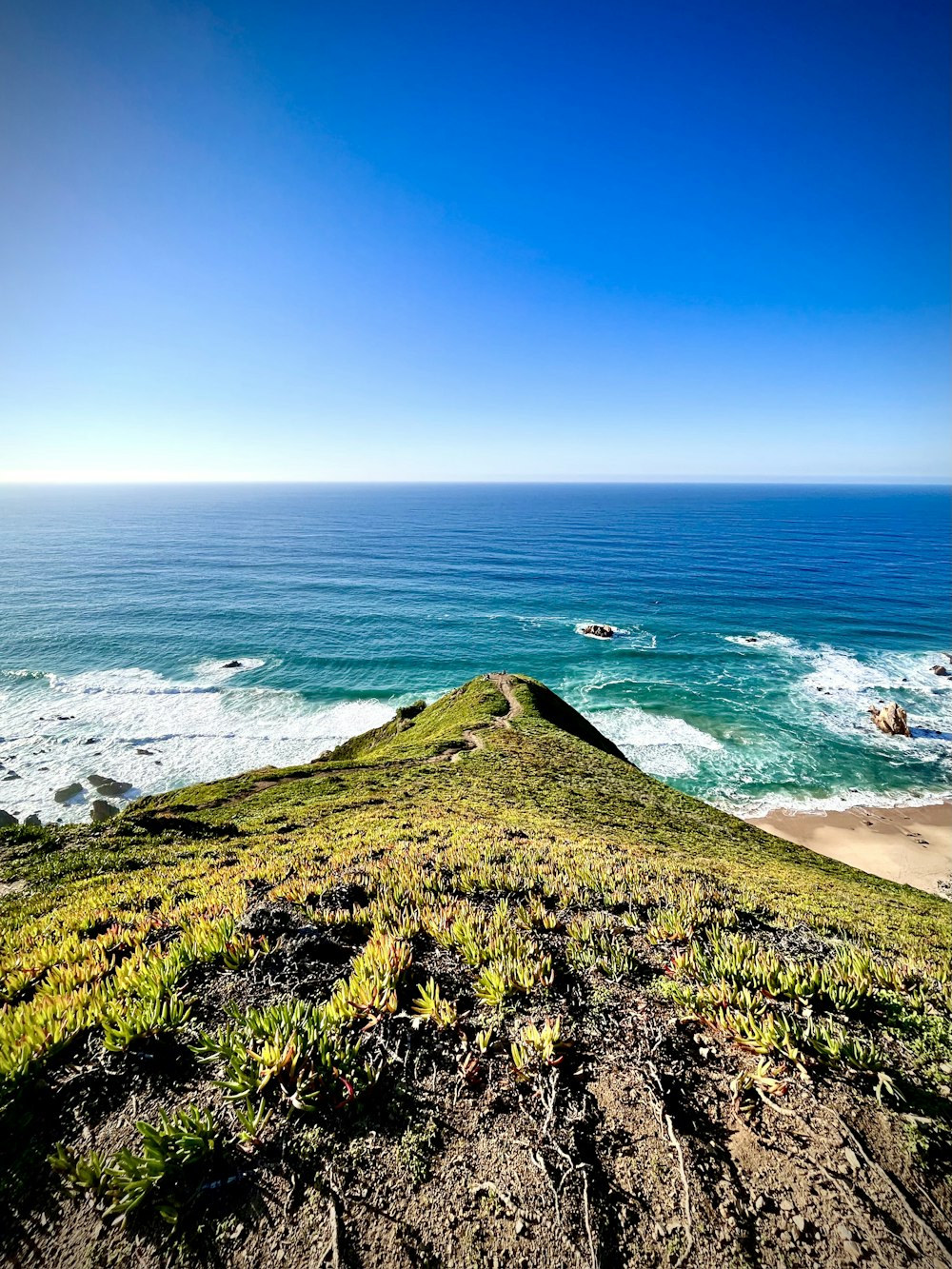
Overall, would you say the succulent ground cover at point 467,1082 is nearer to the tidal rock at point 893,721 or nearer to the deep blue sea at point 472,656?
the deep blue sea at point 472,656

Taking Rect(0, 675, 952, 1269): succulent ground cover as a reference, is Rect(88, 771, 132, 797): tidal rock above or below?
below

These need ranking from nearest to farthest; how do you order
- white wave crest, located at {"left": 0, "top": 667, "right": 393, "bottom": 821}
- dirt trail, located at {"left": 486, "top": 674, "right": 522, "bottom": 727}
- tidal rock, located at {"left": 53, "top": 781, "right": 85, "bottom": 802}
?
tidal rock, located at {"left": 53, "top": 781, "right": 85, "bottom": 802}, dirt trail, located at {"left": 486, "top": 674, "right": 522, "bottom": 727}, white wave crest, located at {"left": 0, "top": 667, "right": 393, "bottom": 821}

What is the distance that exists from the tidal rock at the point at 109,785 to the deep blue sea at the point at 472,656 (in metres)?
1.13

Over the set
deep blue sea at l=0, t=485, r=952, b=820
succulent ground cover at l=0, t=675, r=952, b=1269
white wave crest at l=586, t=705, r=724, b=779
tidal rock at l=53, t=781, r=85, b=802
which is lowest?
white wave crest at l=586, t=705, r=724, b=779

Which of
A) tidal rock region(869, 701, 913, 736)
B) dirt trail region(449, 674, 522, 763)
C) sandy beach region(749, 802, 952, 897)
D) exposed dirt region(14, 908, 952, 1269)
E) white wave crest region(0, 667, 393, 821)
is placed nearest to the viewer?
exposed dirt region(14, 908, 952, 1269)

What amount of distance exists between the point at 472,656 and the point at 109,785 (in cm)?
3577

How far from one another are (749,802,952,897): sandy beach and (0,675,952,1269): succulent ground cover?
25794 millimetres

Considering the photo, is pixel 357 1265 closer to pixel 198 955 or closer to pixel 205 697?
pixel 198 955

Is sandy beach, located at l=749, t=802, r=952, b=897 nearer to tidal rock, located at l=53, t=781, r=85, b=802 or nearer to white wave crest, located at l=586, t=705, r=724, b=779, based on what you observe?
white wave crest, located at l=586, t=705, r=724, b=779

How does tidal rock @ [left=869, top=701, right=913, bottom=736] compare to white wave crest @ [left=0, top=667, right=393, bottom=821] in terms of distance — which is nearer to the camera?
white wave crest @ [left=0, top=667, right=393, bottom=821]

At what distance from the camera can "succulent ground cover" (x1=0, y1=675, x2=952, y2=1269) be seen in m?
3.45

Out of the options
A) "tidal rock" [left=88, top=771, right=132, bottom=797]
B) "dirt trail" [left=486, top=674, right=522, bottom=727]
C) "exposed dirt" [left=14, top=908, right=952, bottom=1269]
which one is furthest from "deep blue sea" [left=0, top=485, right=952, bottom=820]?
"exposed dirt" [left=14, top=908, right=952, bottom=1269]

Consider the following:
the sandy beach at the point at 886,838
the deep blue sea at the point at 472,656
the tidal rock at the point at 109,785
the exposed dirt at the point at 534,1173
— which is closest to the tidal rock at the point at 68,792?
the deep blue sea at the point at 472,656

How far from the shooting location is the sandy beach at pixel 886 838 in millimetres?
27641
